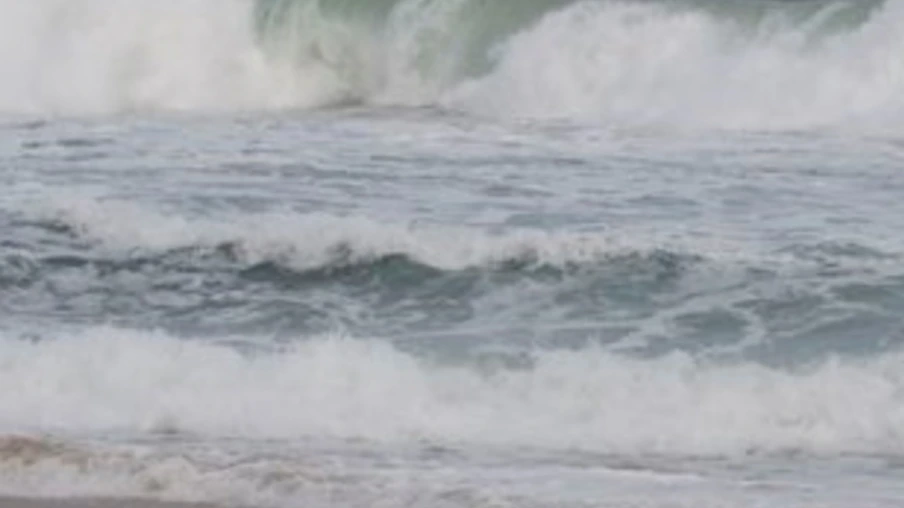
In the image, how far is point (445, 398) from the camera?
852 cm

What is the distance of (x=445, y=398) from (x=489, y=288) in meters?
2.47

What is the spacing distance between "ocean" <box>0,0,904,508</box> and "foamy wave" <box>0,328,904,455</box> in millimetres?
17

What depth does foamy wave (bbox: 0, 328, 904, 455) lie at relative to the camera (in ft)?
26.3

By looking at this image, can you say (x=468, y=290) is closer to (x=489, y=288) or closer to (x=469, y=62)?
(x=489, y=288)

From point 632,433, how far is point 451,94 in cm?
1351

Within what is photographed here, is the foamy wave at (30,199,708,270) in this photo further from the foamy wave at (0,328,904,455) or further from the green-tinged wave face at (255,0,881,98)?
the green-tinged wave face at (255,0,881,98)

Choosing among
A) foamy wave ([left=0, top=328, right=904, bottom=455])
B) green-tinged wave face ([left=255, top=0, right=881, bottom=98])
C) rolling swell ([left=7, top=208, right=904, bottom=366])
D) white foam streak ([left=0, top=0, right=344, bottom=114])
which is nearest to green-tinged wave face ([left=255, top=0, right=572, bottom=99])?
green-tinged wave face ([left=255, top=0, right=881, bottom=98])

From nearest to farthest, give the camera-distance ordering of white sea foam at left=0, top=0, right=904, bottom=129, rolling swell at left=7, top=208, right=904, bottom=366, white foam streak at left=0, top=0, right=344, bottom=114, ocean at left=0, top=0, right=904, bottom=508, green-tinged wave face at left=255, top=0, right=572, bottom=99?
ocean at left=0, top=0, right=904, bottom=508, rolling swell at left=7, top=208, right=904, bottom=366, white sea foam at left=0, top=0, right=904, bottom=129, white foam streak at left=0, top=0, right=344, bottom=114, green-tinged wave face at left=255, top=0, right=572, bottom=99

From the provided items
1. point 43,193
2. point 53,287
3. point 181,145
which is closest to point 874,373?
point 53,287

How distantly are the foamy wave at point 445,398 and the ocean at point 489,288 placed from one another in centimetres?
2

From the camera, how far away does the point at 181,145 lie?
16266 millimetres

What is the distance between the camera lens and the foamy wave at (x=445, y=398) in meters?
8.01

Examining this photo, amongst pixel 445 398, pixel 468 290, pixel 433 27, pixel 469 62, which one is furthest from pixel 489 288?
pixel 433 27

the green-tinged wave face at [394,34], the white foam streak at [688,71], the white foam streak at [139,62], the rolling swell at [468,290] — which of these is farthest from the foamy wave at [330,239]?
the green-tinged wave face at [394,34]
